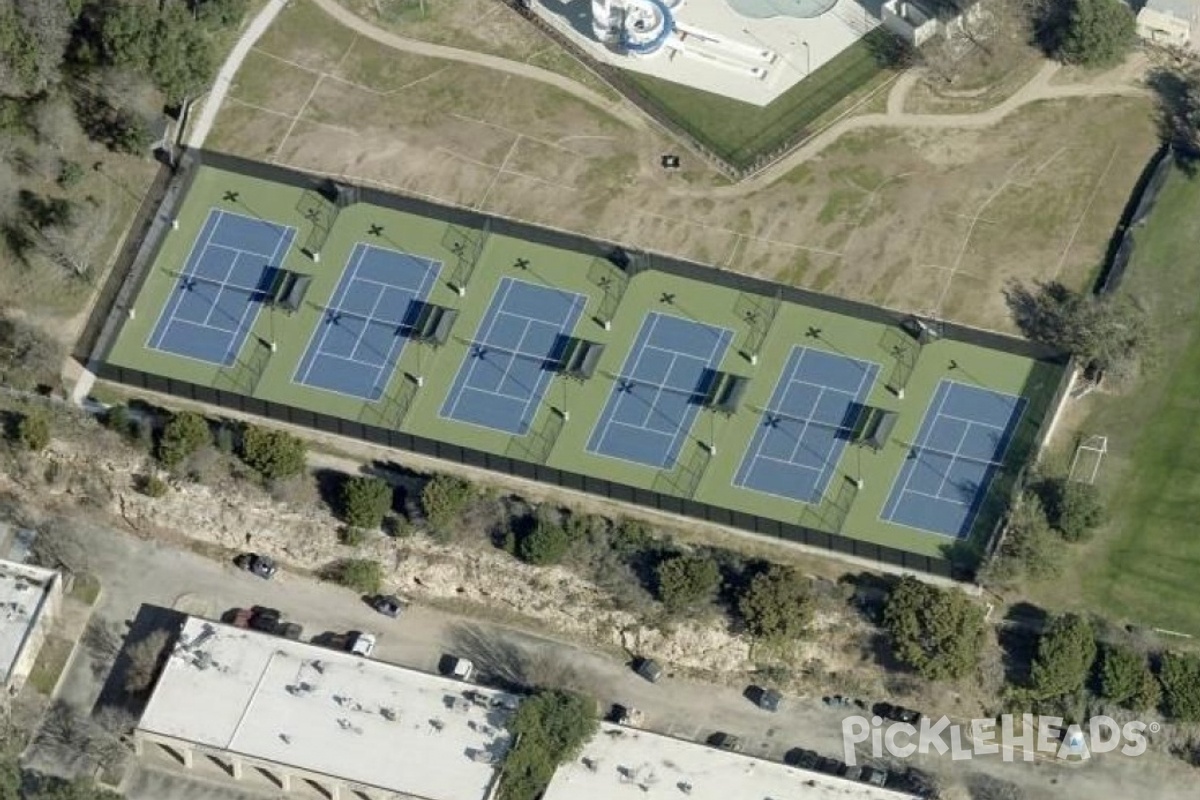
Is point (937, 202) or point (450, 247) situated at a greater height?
point (937, 202)

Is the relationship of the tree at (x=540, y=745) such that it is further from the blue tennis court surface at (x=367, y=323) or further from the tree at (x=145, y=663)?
the blue tennis court surface at (x=367, y=323)

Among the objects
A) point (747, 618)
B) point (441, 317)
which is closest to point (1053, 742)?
point (747, 618)

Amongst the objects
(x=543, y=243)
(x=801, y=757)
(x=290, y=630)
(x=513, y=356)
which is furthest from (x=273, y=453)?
(x=801, y=757)

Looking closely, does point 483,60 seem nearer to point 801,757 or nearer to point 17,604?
point 17,604

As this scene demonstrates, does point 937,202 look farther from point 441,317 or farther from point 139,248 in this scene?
point 139,248

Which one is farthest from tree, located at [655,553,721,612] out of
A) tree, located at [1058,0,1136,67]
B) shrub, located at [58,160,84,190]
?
shrub, located at [58,160,84,190]

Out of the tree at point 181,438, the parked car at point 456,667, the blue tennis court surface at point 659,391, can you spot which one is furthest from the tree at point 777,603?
the tree at point 181,438
